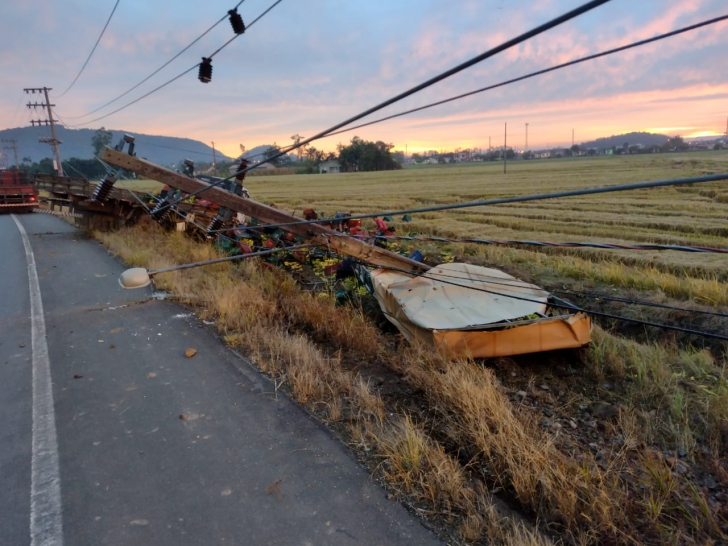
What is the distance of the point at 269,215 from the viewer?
8102 mm

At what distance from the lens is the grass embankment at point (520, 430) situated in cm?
292

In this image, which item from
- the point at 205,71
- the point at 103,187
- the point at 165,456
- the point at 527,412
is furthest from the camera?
the point at 103,187

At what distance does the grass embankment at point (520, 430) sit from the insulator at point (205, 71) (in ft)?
11.9

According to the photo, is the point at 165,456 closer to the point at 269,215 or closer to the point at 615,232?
the point at 269,215

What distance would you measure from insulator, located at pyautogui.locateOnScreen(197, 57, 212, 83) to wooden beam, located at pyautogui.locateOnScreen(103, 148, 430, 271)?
180 centimetres

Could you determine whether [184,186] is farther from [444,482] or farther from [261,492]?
[444,482]

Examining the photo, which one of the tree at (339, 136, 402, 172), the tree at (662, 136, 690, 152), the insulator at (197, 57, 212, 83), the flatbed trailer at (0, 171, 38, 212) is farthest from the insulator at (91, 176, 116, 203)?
the tree at (662, 136, 690, 152)

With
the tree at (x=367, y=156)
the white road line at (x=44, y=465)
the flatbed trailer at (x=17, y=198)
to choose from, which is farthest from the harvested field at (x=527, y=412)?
the tree at (x=367, y=156)

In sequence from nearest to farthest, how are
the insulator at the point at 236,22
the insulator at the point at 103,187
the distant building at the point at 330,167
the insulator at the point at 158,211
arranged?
the insulator at the point at 236,22 < the insulator at the point at 158,211 < the insulator at the point at 103,187 < the distant building at the point at 330,167

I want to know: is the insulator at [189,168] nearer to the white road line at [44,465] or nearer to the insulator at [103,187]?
the insulator at [103,187]

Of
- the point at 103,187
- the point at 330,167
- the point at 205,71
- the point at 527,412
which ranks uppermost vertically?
the point at 330,167

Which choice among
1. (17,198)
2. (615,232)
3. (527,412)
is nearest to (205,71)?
(527,412)

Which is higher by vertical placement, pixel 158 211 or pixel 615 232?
pixel 158 211

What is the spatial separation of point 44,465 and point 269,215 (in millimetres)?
5243
